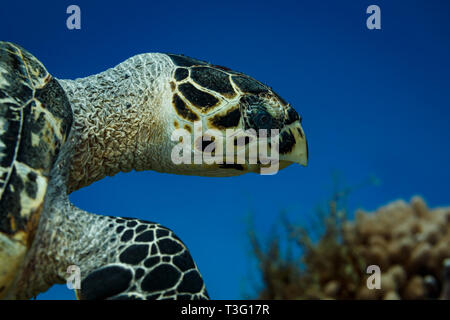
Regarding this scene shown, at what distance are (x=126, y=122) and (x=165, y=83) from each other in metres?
0.30

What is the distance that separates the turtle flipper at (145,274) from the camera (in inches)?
49.4

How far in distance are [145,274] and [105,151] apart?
2.54 ft

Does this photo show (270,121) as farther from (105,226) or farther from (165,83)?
(105,226)

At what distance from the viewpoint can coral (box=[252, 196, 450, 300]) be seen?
153cm

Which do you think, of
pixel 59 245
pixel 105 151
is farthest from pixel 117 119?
pixel 59 245

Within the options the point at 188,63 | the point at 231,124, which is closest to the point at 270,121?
the point at 231,124

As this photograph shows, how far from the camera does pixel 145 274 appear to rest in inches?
50.5

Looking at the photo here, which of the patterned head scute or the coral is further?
the patterned head scute

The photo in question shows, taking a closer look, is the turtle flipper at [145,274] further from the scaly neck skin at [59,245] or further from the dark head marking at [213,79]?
the dark head marking at [213,79]

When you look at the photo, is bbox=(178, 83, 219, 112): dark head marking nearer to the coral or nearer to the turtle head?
the turtle head

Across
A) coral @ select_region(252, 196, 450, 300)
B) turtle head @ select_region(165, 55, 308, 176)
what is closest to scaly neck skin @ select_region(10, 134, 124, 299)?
turtle head @ select_region(165, 55, 308, 176)

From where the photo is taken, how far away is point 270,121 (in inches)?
66.9

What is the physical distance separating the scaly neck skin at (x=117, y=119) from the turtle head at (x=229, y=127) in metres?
0.11

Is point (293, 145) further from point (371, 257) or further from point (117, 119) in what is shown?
point (117, 119)
